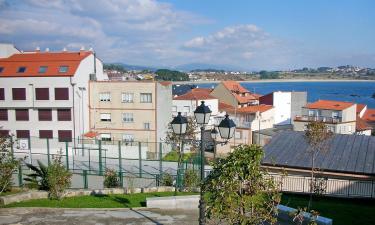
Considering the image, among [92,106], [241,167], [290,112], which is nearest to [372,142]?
[241,167]

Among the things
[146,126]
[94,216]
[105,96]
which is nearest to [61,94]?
[105,96]

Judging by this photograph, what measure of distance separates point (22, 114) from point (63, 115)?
14.7 feet

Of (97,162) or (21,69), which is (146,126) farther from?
(97,162)

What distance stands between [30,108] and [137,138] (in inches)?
457

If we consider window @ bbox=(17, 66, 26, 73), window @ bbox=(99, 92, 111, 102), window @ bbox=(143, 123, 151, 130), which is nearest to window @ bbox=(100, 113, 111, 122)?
window @ bbox=(99, 92, 111, 102)

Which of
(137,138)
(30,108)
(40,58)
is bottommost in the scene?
(137,138)

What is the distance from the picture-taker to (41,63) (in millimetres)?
43844

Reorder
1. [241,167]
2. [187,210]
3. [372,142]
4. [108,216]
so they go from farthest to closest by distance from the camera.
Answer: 1. [372,142]
2. [187,210]
3. [108,216]
4. [241,167]

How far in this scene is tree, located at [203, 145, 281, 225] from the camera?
704cm

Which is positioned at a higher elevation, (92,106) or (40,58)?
(40,58)

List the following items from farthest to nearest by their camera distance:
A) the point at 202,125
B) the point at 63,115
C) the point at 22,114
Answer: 1. the point at 22,114
2. the point at 63,115
3. the point at 202,125

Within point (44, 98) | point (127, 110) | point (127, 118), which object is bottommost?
point (127, 118)

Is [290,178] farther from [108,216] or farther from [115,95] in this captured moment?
[115,95]

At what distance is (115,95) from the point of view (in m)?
44.7
